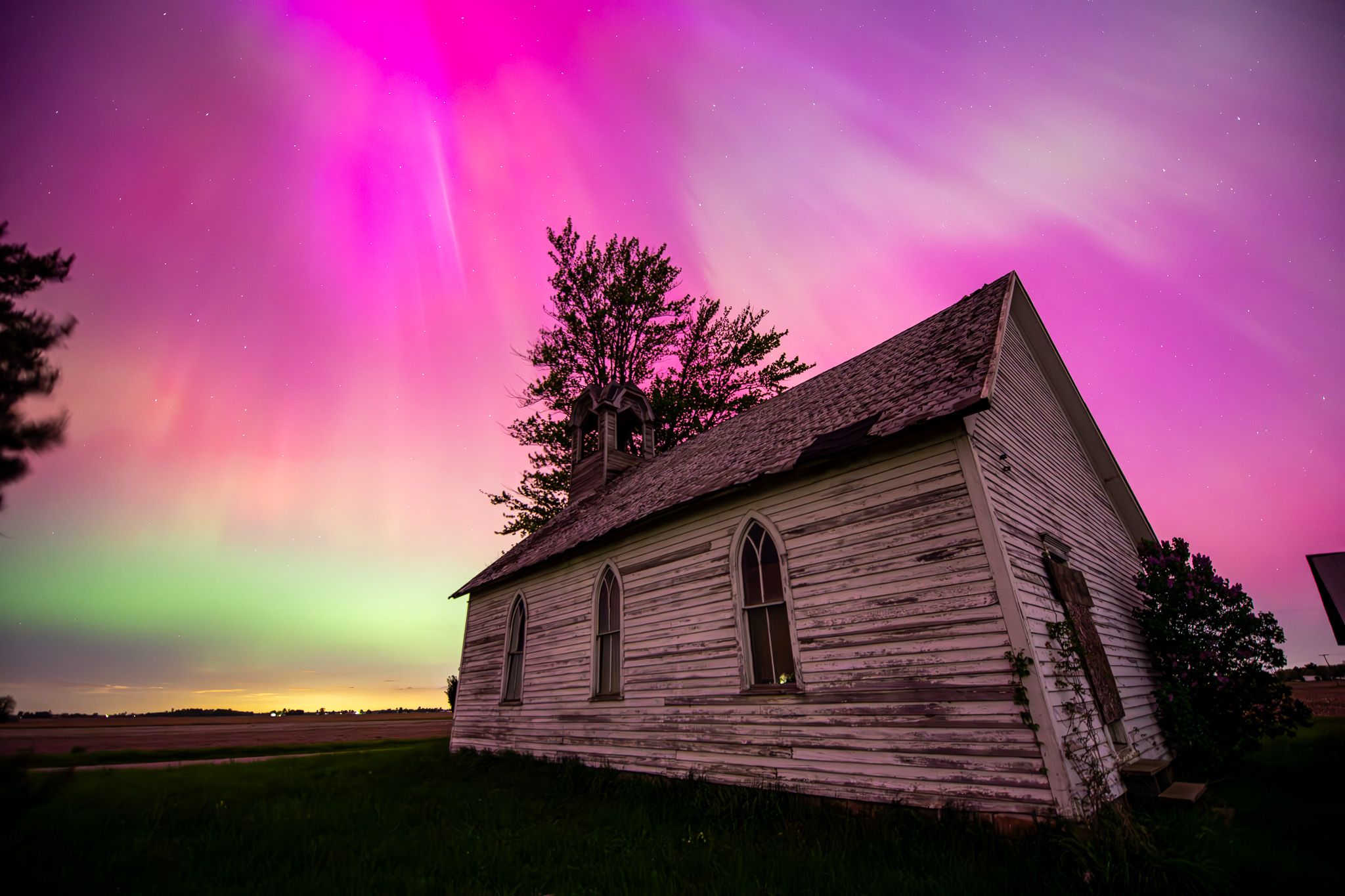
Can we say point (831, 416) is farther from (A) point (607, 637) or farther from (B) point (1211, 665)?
(B) point (1211, 665)

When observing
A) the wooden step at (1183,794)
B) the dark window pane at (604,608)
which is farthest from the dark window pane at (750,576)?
the wooden step at (1183,794)

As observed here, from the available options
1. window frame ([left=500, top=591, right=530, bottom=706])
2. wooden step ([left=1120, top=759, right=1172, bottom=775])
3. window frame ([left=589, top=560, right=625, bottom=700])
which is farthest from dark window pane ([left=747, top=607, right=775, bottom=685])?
window frame ([left=500, top=591, right=530, bottom=706])

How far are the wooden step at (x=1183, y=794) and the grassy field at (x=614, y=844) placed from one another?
0.17 meters

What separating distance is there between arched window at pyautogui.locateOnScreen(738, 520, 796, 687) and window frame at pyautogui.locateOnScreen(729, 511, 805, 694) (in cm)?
1

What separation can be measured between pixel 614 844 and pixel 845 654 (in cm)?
329

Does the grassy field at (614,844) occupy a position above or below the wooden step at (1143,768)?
below

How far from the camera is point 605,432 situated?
1830 centimetres

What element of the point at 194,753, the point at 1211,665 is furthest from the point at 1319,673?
the point at 194,753

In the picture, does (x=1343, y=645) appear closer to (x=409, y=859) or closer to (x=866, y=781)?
(x=866, y=781)

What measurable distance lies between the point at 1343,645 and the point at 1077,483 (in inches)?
268

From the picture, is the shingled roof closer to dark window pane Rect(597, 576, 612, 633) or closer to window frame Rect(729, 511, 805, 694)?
window frame Rect(729, 511, 805, 694)

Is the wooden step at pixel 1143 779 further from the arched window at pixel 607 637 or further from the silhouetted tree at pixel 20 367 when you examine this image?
the silhouetted tree at pixel 20 367

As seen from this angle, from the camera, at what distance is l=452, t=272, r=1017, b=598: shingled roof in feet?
23.4

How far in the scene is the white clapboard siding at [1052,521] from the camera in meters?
6.43
